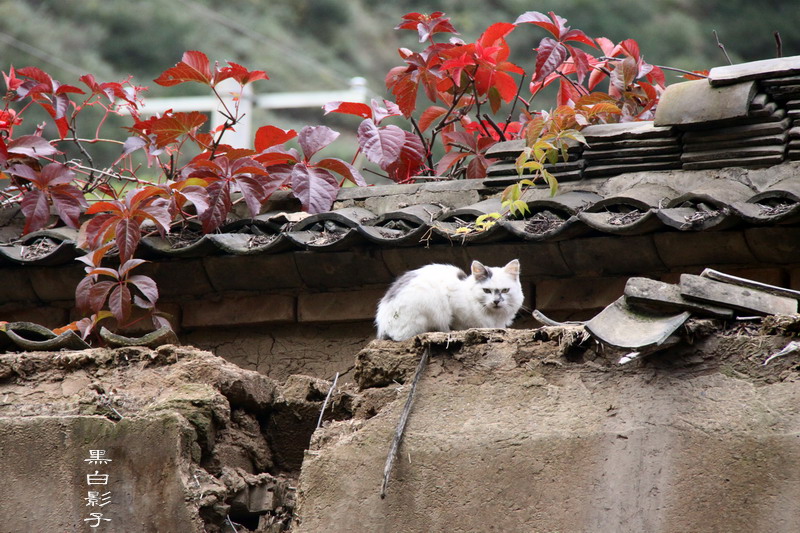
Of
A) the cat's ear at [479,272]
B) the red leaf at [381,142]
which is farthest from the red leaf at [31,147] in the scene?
the cat's ear at [479,272]

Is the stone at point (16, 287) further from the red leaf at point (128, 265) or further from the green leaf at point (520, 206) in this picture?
the green leaf at point (520, 206)

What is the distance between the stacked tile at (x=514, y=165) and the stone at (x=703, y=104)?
18.2 inches

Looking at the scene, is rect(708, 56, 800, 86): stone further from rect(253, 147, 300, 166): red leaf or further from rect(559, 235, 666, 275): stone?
rect(253, 147, 300, 166): red leaf

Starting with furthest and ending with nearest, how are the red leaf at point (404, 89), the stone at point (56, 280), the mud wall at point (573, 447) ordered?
the red leaf at point (404, 89), the stone at point (56, 280), the mud wall at point (573, 447)

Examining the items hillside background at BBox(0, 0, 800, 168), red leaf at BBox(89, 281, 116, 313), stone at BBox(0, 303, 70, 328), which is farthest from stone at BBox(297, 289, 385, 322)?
hillside background at BBox(0, 0, 800, 168)

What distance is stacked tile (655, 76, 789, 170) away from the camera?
17.2 feet

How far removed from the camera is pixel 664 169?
5.53 metres

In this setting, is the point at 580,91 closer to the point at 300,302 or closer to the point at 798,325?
the point at 300,302

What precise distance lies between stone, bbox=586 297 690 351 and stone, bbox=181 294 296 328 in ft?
7.79

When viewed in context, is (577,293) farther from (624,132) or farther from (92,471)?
(92,471)

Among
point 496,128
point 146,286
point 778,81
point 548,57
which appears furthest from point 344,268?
point 778,81

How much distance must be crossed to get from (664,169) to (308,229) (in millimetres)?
1879

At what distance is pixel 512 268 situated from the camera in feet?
16.5

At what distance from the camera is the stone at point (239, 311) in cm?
575
